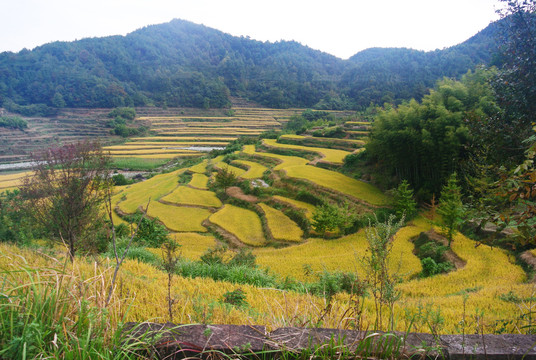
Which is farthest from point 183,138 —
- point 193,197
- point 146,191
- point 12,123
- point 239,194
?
point 239,194

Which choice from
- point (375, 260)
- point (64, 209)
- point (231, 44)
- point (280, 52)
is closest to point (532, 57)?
point (375, 260)

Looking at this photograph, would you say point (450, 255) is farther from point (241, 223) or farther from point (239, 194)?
point (239, 194)

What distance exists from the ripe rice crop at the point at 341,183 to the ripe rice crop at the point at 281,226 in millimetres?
3154

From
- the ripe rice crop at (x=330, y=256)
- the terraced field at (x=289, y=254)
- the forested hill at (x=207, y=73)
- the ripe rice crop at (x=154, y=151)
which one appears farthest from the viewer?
the forested hill at (x=207, y=73)

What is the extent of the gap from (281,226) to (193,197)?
7797 millimetres

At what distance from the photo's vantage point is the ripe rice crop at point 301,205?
47.3 ft

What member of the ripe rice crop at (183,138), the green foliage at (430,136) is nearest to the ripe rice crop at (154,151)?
the ripe rice crop at (183,138)

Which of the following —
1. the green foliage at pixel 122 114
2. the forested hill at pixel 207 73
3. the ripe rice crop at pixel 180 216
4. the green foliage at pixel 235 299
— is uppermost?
the forested hill at pixel 207 73

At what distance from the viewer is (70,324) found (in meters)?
1.51

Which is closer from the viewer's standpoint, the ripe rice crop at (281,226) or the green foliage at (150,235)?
the green foliage at (150,235)

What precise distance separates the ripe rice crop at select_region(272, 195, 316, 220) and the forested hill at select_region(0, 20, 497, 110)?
121 ft

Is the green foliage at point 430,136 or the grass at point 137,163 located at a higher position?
the green foliage at point 430,136

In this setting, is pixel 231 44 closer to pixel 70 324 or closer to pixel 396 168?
pixel 396 168

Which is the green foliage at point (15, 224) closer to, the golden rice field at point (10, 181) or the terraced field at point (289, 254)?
the terraced field at point (289, 254)
